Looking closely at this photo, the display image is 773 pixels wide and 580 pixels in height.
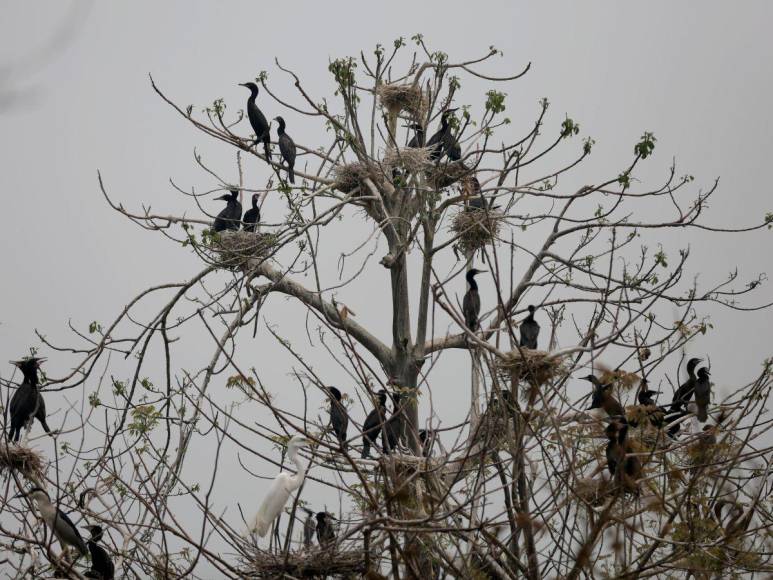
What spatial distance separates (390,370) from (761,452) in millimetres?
7754

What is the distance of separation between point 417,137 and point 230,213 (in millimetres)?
2573

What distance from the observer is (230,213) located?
43.8 feet

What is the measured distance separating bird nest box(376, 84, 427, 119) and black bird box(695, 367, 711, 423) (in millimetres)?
5119

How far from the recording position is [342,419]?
1117cm

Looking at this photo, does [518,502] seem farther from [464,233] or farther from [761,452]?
[464,233]

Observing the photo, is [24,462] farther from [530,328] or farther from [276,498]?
[530,328]

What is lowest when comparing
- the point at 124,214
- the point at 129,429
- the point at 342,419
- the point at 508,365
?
the point at 508,365

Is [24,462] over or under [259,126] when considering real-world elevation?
under

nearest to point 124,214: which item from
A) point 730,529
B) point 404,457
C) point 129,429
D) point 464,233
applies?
point 129,429

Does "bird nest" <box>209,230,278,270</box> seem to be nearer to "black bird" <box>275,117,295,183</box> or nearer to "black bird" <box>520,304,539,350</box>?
"black bird" <box>275,117,295,183</box>

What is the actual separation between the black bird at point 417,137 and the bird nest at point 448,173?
31.2 inches

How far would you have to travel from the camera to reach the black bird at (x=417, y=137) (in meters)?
13.3

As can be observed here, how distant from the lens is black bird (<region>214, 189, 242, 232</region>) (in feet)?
42.0

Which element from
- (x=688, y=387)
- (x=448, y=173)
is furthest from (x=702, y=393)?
(x=448, y=173)
